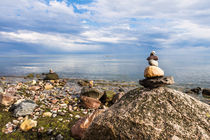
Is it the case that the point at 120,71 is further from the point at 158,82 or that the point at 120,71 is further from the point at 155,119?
the point at 155,119

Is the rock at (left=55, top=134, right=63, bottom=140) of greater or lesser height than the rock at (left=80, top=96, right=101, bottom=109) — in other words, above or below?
below

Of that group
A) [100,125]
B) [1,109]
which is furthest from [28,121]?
[100,125]

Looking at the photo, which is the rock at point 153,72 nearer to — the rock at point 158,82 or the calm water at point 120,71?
the rock at point 158,82

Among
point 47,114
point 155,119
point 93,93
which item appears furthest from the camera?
point 93,93

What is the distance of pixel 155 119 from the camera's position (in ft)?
14.1

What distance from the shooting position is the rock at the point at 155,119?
409 cm

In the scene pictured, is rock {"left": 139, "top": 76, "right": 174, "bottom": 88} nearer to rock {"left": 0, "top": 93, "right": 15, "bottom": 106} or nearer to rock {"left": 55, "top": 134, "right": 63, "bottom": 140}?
rock {"left": 55, "top": 134, "right": 63, "bottom": 140}

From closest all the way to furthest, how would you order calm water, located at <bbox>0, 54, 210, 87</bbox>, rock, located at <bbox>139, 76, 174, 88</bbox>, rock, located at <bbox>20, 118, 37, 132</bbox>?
rock, located at <bbox>139, 76, 174, 88</bbox> → rock, located at <bbox>20, 118, 37, 132</bbox> → calm water, located at <bbox>0, 54, 210, 87</bbox>

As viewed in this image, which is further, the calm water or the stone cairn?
the calm water

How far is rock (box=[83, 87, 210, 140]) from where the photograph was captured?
4.09 m

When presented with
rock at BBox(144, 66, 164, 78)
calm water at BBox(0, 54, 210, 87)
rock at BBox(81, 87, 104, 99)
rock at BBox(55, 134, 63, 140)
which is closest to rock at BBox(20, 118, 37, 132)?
rock at BBox(55, 134, 63, 140)

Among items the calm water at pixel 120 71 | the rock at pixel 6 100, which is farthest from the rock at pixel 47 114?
the calm water at pixel 120 71

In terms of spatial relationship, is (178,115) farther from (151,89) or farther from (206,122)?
(151,89)

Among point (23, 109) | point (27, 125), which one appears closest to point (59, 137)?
point (27, 125)
